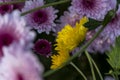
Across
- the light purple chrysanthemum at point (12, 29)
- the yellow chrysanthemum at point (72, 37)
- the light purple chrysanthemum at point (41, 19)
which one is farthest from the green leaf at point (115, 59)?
the light purple chrysanthemum at point (12, 29)

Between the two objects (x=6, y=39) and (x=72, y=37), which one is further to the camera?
(x=72, y=37)

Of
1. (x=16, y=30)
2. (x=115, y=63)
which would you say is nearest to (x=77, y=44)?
(x=115, y=63)

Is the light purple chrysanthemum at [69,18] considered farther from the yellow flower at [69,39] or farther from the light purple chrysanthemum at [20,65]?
the light purple chrysanthemum at [20,65]

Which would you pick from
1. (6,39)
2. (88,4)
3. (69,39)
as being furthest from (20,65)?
(88,4)

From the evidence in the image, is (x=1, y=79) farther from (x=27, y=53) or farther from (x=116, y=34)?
(x=116, y=34)

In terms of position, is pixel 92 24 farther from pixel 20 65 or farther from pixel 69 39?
pixel 20 65

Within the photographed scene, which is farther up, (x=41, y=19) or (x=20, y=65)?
(x=20, y=65)
